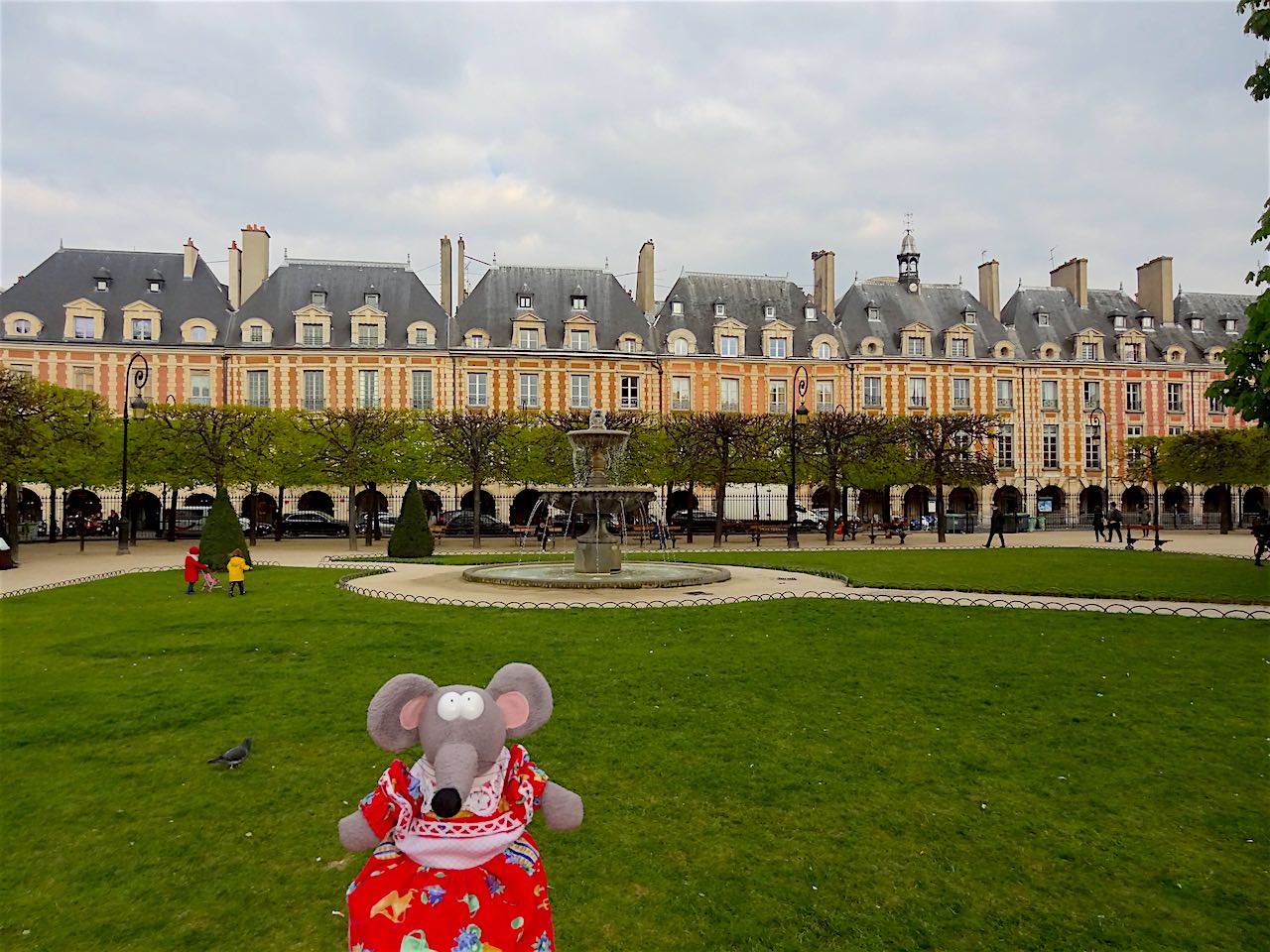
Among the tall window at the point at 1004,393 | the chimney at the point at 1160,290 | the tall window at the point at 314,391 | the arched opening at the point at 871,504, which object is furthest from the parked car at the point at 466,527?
the chimney at the point at 1160,290

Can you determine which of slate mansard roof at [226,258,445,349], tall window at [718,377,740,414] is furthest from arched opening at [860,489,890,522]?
slate mansard roof at [226,258,445,349]

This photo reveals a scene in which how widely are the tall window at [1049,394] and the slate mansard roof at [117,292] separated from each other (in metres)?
39.5

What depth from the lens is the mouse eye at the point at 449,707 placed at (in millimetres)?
2623

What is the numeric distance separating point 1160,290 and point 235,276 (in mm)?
46808

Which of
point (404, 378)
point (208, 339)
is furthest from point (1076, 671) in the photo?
point (208, 339)

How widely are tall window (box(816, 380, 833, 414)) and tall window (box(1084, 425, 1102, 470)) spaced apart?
44.6ft

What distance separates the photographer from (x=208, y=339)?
3628 cm

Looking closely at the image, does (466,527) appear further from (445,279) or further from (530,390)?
(445,279)

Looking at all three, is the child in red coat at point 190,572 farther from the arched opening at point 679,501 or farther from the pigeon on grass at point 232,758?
the arched opening at point 679,501

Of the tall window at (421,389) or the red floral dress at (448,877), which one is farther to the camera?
the tall window at (421,389)

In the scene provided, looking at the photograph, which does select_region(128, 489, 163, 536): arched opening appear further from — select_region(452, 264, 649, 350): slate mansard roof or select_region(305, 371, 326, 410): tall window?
select_region(452, 264, 649, 350): slate mansard roof

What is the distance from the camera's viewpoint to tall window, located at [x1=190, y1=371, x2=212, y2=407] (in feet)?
117

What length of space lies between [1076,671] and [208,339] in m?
37.6

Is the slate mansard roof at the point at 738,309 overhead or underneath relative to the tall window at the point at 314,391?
overhead
